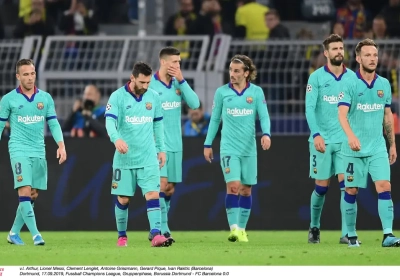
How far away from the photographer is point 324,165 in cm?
1434

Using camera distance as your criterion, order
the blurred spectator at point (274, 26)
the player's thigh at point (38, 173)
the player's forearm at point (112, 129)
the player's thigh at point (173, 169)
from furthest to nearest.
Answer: the blurred spectator at point (274, 26)
the player's thigh at point (173, 169)
the player's thigh at point (38, 173)
the player's forearm at point (112, 129)

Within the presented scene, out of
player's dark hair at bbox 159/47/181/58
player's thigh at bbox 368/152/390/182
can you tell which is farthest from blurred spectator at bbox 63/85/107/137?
player's thigh at bbox 368/152/390/182

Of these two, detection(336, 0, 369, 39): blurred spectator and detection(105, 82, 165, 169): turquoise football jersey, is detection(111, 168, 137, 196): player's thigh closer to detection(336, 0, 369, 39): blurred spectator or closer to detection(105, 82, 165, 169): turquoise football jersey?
detection(105, 82, 165, 169): turquoise football jersey

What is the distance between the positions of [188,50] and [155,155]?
18.6 ft

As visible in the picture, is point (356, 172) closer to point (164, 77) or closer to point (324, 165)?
point (324, 165)

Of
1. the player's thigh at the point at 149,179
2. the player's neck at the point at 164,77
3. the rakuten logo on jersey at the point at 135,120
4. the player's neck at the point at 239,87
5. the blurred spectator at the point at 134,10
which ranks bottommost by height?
the player's thigh at the point at 149,179

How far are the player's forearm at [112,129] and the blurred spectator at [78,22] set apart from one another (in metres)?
8.84

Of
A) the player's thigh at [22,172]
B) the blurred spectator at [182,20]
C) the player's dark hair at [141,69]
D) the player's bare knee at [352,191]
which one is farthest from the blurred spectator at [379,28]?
the player's thigh at [22,172]

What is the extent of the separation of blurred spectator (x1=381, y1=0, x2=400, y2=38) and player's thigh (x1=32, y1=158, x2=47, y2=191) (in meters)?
8.29

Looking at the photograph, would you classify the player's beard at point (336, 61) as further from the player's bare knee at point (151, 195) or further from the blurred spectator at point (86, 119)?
the blurred spectator at point (86, 119)

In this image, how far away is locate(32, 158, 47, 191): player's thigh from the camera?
45.9 feet

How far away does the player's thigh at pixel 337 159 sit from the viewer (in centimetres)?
1430

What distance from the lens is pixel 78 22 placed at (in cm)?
2164

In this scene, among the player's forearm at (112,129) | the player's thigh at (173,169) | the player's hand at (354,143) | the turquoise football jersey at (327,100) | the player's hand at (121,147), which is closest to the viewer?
the player's hand at (354,143)
